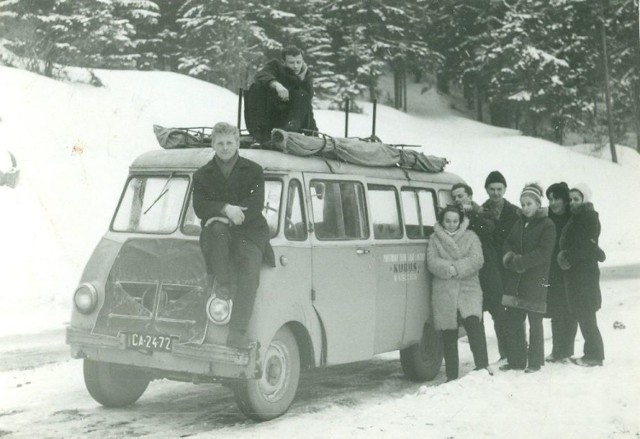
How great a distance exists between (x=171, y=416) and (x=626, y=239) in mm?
15406

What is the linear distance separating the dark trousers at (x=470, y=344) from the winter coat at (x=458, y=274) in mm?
82

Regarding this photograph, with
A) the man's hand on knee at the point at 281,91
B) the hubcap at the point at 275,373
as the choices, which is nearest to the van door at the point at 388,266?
the man's hand on knee at the point at 281,91

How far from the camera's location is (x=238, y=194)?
676cm

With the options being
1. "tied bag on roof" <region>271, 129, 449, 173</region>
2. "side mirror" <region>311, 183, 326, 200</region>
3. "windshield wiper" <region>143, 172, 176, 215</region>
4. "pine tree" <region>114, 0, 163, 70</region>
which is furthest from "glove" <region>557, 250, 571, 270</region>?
"pine tree" <region>114, 0, 163, 70</region>

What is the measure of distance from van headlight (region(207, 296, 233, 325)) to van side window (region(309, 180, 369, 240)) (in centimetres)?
139

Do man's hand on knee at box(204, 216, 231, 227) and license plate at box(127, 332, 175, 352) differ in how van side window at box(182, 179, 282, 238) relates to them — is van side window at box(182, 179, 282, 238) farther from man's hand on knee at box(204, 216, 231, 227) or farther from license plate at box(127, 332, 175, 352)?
license plate at box(127, 332, 175, 352)

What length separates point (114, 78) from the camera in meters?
24.2

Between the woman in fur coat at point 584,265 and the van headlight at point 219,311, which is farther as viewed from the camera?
the woman in fur coat at point 584,265

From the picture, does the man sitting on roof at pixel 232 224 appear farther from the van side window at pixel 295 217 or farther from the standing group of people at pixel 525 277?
the standing group of people at pixel 525 277

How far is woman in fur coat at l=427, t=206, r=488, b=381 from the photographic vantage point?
28.0ft

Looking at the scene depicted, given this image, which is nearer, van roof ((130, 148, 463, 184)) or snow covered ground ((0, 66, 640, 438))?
snow covered ground ((0, 66, 640, 438))

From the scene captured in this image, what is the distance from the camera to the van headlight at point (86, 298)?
22.7 ft

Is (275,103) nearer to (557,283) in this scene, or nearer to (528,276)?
(528,276)

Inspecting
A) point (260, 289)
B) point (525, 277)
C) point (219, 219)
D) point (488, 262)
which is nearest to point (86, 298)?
point (219, 219)
